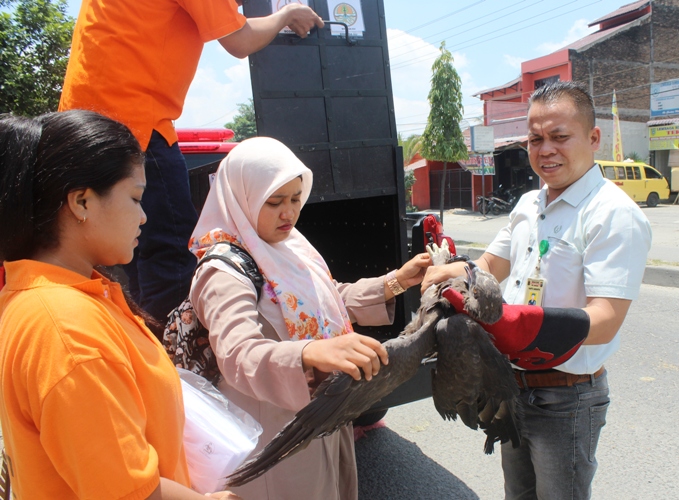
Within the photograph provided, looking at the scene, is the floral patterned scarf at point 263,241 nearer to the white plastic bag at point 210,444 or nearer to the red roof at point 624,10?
the white plastic bag at point 210,444

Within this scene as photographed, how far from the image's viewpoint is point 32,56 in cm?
673

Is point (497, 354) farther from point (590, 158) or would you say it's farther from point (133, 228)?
point (133, 228)

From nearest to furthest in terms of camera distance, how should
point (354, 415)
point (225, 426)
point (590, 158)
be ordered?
point (225, 426) < point (354, 415) < point (590, 158)

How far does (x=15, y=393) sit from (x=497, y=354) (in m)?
1.28

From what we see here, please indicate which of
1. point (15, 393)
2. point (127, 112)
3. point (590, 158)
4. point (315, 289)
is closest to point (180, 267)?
point (127, 112)

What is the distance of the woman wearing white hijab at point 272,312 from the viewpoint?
1.36 metres

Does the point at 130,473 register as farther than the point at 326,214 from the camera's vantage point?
No

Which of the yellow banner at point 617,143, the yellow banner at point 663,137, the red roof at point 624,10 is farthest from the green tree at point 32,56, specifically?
the red roof at point 624,10

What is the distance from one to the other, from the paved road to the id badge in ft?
4.97

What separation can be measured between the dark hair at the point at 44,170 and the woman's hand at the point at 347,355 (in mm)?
640

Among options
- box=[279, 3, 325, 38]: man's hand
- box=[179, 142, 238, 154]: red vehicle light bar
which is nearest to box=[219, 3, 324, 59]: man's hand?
box=[279, 3, 325, 38]: man's hand

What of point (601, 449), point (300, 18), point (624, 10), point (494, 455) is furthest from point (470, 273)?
point (624, 10)

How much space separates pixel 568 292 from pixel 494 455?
1851 mm

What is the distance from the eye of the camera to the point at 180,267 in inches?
90.6
